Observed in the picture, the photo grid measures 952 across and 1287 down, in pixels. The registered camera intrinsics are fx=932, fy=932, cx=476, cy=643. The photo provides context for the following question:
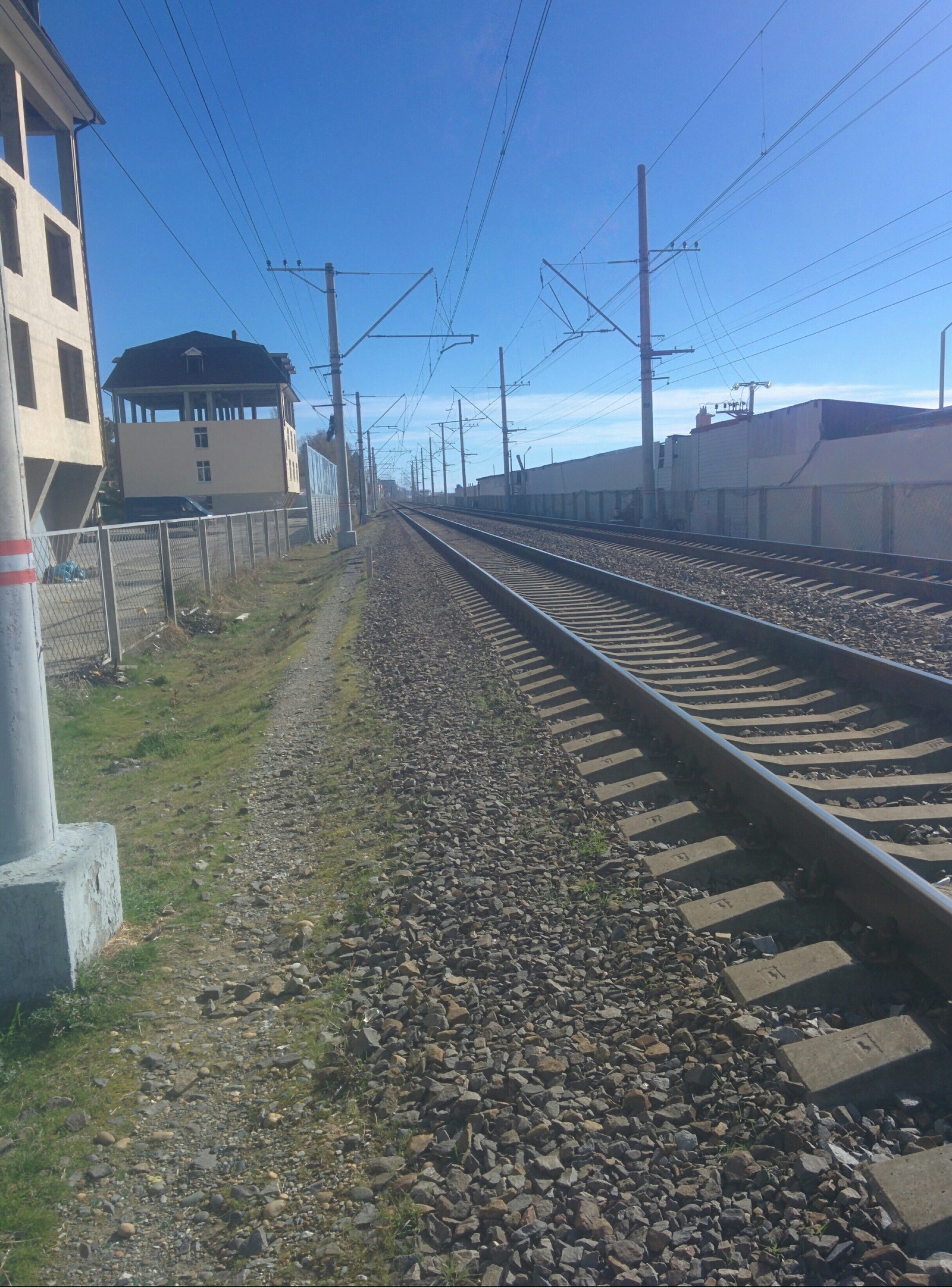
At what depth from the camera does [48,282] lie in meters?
22.9

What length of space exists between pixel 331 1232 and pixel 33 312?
23.6 meters

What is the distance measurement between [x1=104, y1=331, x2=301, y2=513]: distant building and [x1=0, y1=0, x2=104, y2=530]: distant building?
28251 millimetres

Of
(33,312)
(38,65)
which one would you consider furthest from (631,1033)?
(38,65)

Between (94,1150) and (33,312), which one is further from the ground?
(33,312)

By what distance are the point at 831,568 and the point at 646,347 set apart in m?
18.9

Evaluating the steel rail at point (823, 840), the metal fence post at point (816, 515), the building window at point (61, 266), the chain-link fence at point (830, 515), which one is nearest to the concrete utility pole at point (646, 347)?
the chain-link fence at point (830, 515)

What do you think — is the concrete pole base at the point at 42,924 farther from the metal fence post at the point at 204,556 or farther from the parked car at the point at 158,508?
the parked car at the point at 158,508

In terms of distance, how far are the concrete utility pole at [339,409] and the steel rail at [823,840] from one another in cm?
2616

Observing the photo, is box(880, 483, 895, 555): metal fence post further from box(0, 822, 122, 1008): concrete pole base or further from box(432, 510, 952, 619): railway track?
box(0, 822, 122, 1008): concrete pole base

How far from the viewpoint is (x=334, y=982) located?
3947mm

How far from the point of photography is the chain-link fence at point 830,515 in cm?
2016

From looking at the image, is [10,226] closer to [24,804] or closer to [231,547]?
[231,547]

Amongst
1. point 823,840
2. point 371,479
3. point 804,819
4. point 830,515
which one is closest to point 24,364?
point 830,515

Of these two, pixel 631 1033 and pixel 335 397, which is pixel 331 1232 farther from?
pixel 335 397
